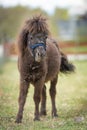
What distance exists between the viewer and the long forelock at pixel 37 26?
1096cm

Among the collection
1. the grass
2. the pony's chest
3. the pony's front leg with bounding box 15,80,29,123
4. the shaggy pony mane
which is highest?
the shaggy pony mane

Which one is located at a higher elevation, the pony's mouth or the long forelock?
the long forelock

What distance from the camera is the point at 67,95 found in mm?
16672

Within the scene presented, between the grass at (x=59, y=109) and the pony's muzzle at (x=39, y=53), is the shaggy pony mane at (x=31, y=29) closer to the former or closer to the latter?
the pony's muzzle at (x=39, y=53)

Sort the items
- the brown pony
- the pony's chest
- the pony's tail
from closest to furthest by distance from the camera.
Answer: the brown pony
the pony's chest
the pony's tail

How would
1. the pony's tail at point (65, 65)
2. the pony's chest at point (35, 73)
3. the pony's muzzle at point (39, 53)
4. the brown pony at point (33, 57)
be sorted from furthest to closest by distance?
the pony's tail at point (65, 65)
the pony's chest at point (35, 73)
the brown pony at point (33, 57)
the pony's muzzle at point (39, 53)

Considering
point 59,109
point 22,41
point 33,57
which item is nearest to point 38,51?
point 33,57

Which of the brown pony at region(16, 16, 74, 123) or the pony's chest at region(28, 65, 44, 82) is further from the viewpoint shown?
the pony's chest at region(28, 65, 44, 82)

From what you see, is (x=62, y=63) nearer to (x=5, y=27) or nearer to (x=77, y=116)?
(x=77, y=116)

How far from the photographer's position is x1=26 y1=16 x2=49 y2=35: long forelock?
11.0 meters

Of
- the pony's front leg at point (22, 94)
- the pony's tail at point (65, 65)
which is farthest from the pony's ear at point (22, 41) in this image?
the pony's tail at point (65, 65)

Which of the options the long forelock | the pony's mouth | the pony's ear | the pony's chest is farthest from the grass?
the long forelock

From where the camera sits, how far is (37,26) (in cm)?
1097

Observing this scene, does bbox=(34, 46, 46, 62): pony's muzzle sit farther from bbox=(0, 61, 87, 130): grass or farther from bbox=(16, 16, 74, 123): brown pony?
bbox=(0, 61, 87, 130): grass
